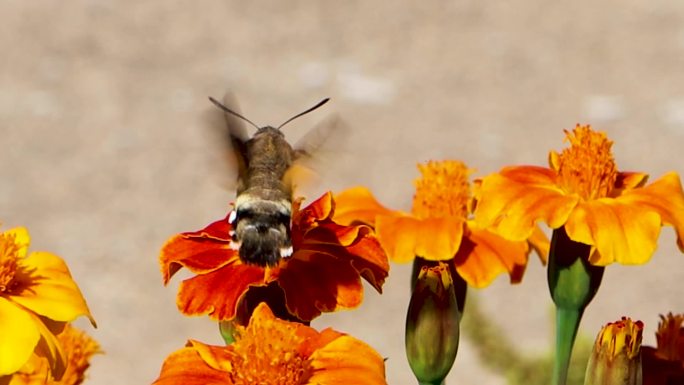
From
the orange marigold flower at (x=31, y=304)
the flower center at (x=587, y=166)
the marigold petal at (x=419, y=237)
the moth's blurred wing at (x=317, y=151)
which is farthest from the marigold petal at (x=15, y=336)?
the flower center at (x=587, y=166)

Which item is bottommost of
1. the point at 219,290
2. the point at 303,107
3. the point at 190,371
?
the point at 190,371

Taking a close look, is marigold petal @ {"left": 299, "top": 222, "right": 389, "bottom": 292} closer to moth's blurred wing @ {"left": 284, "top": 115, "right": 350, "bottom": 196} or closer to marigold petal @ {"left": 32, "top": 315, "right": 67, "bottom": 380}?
moth's blurred wing @ {"left": 284, "top": 115, "right": 350, "bottom": 196}

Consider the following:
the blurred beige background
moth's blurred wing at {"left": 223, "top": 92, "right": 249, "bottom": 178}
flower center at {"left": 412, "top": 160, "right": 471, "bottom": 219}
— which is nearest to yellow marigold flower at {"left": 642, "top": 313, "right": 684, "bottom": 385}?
flower center at {"left": 412, "top": 160, "right": 471, "bottom": 219}

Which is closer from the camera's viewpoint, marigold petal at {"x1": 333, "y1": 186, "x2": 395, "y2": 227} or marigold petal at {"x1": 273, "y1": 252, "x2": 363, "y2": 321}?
marigold petal at {"x1": 273, "y1": 252, "x2": 363, "y2": 321}

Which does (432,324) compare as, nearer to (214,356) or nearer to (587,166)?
(214,356)

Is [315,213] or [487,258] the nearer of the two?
[315,213]

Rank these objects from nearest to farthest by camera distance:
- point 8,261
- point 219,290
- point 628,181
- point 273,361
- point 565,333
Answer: point 273,361 < point 219,290 < point 8,261 < point 565,333 < point 628,181

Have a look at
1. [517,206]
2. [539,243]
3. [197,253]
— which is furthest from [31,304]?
[539,243]
